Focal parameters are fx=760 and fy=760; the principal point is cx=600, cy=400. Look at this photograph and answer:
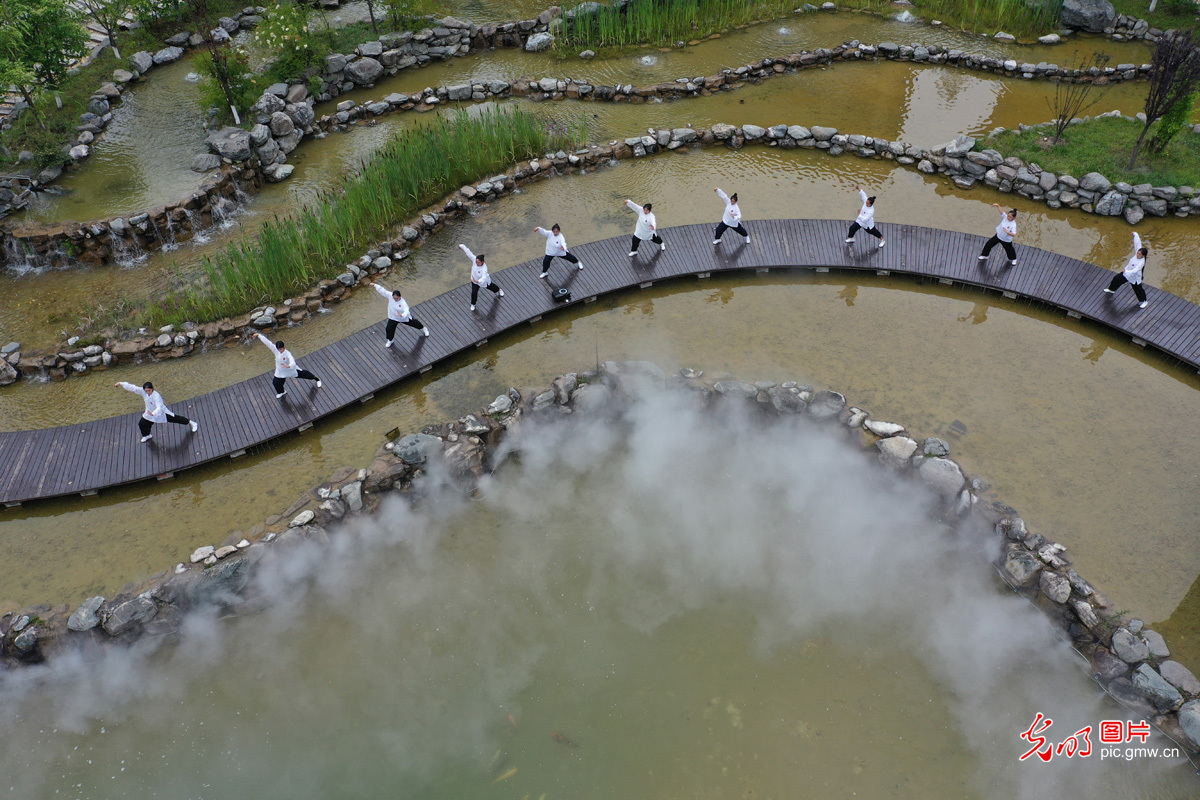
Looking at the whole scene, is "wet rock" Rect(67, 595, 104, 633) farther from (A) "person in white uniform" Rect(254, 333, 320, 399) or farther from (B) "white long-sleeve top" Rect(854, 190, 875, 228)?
(B) "white long-sleeve top" Rect(854, 190, 875, 228)

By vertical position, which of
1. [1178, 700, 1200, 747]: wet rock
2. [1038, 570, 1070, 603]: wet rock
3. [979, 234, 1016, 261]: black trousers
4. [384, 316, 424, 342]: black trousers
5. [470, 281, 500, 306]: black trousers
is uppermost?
[979, 234, 1016, 261]: black trousers

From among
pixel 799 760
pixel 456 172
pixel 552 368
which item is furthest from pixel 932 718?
pixel 456 172

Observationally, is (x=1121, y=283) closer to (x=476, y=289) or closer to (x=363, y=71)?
(x=476, y=289)

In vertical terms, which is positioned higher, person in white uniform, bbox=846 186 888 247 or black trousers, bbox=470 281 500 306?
person in white uniform, bbox=846 186 888 247

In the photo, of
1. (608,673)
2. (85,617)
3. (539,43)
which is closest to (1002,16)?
(539,43)

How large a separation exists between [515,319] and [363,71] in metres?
10.9

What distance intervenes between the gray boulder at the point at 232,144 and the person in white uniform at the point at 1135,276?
58.6 feet

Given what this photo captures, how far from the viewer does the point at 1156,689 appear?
29.2 ft

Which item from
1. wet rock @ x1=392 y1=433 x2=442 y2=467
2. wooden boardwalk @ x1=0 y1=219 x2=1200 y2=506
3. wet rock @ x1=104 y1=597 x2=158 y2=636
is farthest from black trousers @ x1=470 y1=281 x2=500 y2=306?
wet rock @ x1=104 y1=597 x2=158 y2=636

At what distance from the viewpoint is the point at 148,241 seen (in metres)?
15.9

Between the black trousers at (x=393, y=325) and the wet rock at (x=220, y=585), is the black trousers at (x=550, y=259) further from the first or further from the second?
the wet rock at (x=220, y=585)

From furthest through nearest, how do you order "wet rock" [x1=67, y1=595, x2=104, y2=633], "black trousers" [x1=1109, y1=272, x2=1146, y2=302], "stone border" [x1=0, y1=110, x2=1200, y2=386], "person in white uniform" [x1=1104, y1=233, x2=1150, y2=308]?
"stone border" [x1=0, y1=110, x2=1200, y2=386]
"black trousers" [x1=1109, y1=272, x2=1146, y2=302]
"person in white uniform" [x1=1104, y1=233, x2=1150, y2=308]
"wet rock" [x1=67, y1=595, x2=104, y2=633]

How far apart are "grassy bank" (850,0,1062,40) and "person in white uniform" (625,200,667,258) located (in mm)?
13951

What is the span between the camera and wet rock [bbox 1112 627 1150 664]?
9164 mm
